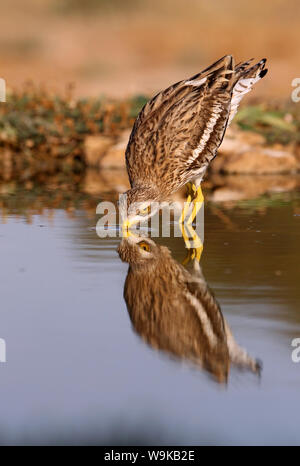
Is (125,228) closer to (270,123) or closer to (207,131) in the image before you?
(207,131)

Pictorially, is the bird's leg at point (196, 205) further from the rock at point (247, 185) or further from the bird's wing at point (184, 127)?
the rock at point (247, 185)

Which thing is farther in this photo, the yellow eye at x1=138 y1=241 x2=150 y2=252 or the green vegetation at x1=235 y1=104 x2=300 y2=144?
the green vegetation at x1=235 y1=104 x2=300 y2=144

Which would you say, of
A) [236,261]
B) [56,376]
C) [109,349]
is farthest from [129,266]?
[56,376]

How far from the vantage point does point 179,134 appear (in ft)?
29.6

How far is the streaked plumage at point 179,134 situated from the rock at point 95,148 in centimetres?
793

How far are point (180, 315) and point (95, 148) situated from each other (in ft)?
43.0

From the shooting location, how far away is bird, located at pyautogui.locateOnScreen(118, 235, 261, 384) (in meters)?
4.30

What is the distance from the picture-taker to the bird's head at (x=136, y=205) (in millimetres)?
7949

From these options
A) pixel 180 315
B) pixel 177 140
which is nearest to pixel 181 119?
pixel 177 140

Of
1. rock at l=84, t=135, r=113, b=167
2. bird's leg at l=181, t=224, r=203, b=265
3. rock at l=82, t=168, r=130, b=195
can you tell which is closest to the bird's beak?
bird's leg at l=181, t=224, r=203, b=265

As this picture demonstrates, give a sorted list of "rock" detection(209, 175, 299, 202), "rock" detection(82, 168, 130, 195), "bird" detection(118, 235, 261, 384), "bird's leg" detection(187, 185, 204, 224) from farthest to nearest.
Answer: "rock" detection(82, 168, 130, 195) < "rock" detection(209, 175, 299, 202) < "bird's leg" detection(187, 185, 204, 224) < "bird" detection(118, 235, 261, 384)

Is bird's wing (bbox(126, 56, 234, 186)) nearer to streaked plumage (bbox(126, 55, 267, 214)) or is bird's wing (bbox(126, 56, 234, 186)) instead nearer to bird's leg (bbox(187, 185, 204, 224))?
streaked plumage (bbox(126, 55, 267, 214))
